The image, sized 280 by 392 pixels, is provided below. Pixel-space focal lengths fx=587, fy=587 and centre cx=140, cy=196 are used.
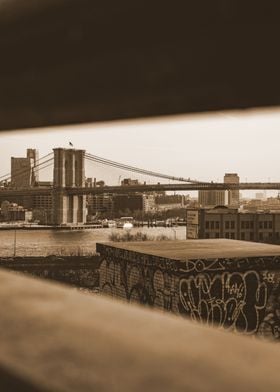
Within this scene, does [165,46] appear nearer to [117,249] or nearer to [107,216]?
[117,249]

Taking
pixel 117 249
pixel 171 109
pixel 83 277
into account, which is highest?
pixel 171 109

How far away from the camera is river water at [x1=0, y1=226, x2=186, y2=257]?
17.8 m

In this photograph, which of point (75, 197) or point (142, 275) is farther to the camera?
point (75, 197)

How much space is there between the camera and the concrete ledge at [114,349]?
0.78ft

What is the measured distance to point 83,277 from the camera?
14.1 meters

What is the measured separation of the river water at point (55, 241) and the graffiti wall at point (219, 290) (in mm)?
10737

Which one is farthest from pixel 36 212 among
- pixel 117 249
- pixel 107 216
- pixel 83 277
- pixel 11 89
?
pixel 11 89

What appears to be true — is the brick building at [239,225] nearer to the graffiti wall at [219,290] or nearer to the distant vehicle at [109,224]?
the distant vehicle at [109,224]

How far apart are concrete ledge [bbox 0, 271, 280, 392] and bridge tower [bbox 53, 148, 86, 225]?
1210 cm

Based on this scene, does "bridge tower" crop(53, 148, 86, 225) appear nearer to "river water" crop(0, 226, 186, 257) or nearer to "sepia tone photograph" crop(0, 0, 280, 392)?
"river water" crop(0, 226, 186, 257)

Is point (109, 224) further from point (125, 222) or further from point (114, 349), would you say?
point (114, 349)

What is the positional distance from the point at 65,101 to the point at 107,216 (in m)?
20.9

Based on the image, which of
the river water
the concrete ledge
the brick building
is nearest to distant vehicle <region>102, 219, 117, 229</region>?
the river water

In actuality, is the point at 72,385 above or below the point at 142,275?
above
